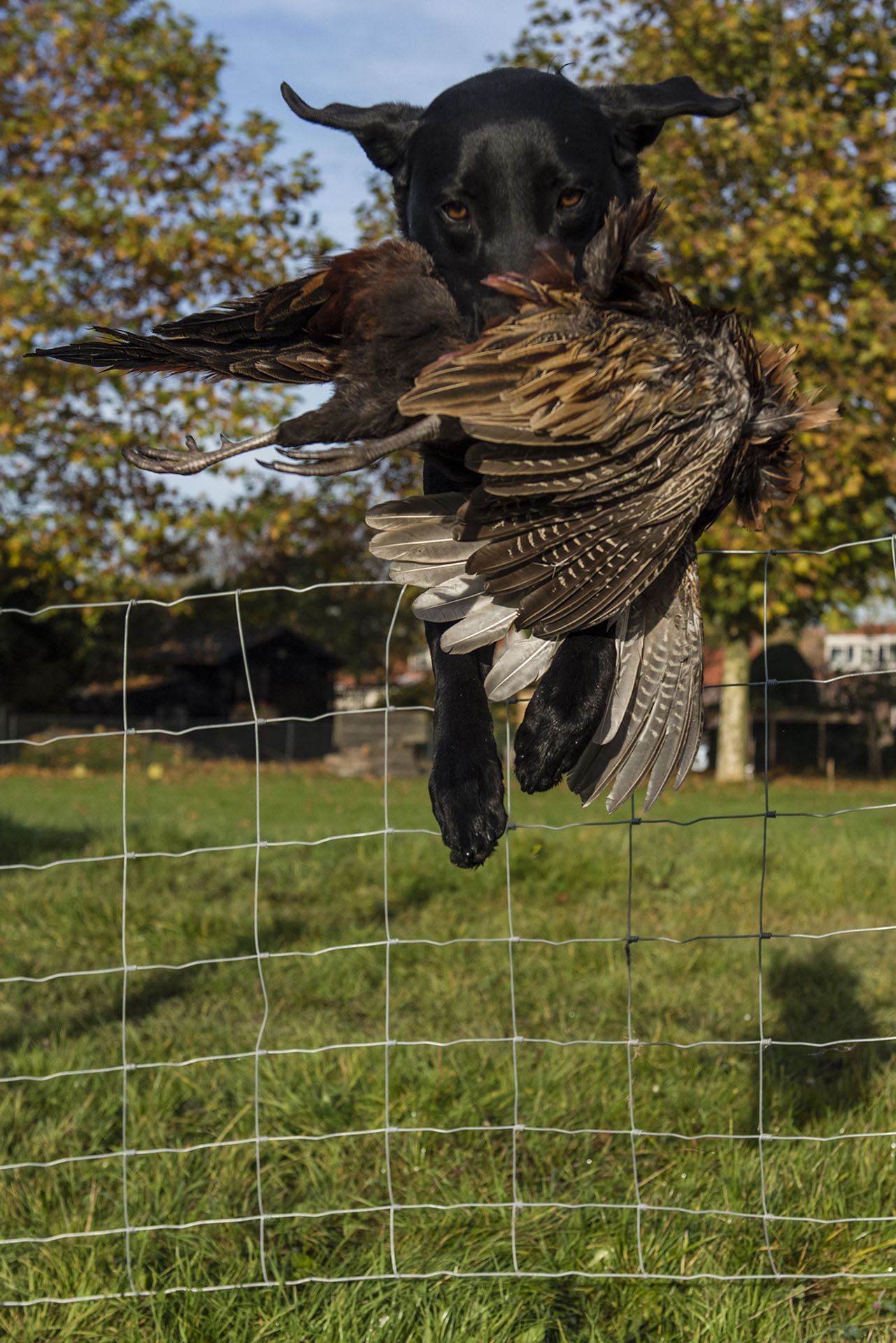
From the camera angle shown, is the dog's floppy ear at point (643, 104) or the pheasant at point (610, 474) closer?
the pheasant at point (610, 474)

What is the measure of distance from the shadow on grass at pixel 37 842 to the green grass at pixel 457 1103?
2.02 feet

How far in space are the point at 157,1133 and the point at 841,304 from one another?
1163cm

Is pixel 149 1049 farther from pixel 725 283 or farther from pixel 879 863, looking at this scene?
pixel 725 283

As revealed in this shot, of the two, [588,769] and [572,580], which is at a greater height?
[572,580]

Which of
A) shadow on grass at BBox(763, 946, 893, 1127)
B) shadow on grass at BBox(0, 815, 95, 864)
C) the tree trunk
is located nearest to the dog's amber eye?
shadow on grass at BBox(763, 946, 893, 1127)

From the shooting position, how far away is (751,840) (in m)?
7.26

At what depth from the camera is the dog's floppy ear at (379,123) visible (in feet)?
7.84

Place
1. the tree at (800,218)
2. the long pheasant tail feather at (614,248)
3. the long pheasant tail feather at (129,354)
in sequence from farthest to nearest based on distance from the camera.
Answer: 1. the tree at (800,218)
2. the long pheasant tail feather at (129,354)
3. the long pheasant tail feather at (614,248)

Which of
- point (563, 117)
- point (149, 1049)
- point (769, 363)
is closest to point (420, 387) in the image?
point (769, 363)

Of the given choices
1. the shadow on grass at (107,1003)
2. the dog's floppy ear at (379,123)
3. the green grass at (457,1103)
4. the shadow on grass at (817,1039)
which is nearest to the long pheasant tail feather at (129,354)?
the dog's floppy ear at (379,123)

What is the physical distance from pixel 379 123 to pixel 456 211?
43 cm

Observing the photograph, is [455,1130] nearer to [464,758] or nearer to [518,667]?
[464,758]

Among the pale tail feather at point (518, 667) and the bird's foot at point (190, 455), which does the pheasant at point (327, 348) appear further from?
the pale tail feather at point (518, 667)

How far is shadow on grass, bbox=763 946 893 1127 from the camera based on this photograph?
3.40 meters
